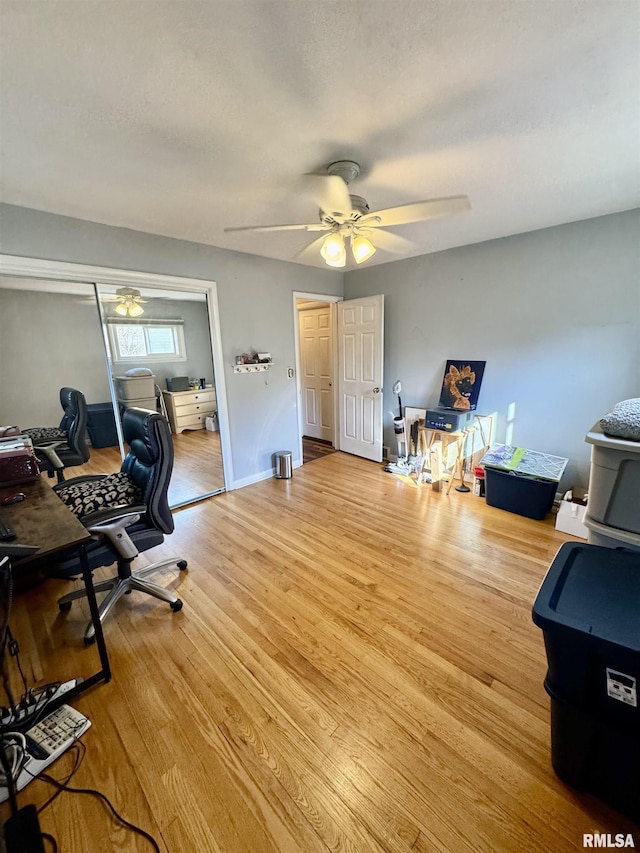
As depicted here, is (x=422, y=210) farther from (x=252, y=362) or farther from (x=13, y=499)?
(x=13, y=499)

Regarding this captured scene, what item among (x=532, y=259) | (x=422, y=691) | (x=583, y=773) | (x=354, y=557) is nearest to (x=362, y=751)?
(x=422, y=691)

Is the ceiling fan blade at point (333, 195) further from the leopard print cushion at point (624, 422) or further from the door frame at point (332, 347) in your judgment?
the door frame at point (332, 347)

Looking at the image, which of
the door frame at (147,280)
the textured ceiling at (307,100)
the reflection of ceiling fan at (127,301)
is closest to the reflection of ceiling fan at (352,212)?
the textured ceiling at (307,100)

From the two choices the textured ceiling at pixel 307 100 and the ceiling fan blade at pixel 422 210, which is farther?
the ceiling fan blade at pixel 422 210

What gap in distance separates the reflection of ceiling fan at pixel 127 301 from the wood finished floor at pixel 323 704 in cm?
200

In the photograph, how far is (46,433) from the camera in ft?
8.44

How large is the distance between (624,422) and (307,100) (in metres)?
1.81

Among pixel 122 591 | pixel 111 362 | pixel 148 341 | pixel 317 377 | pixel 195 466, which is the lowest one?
pixel 122 591

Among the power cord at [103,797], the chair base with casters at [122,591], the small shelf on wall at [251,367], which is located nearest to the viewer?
the power cord at [103,797]

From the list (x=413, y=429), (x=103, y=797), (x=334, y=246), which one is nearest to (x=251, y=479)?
(x=413, y=429)

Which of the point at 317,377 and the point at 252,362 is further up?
the point at 252,362

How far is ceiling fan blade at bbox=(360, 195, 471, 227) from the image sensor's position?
1680mm

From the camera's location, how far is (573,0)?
1.00 m

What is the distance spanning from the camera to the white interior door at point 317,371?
5.11m
